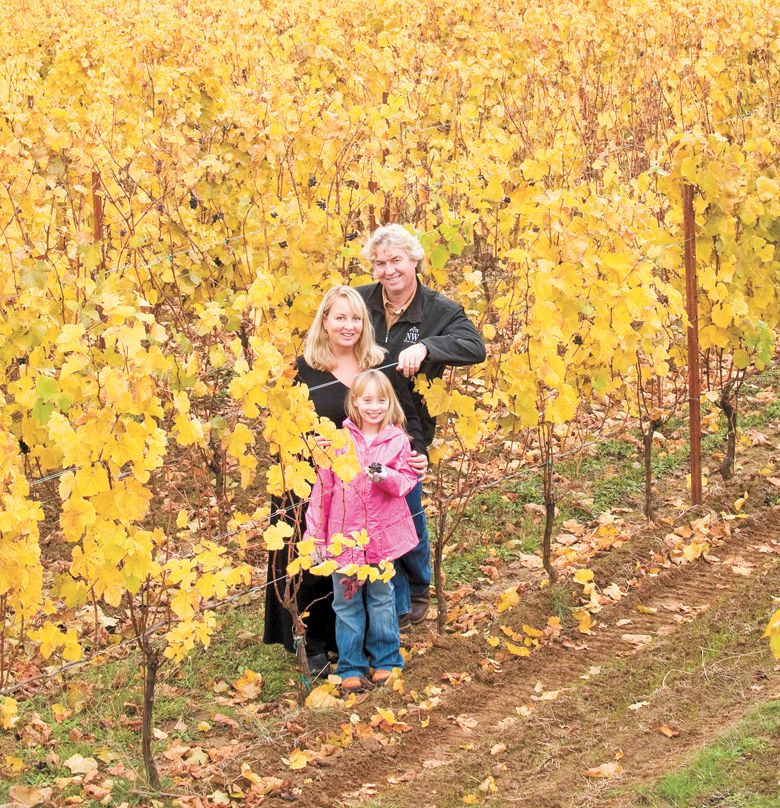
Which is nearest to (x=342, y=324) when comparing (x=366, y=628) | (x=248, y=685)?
(x=366, y=628)

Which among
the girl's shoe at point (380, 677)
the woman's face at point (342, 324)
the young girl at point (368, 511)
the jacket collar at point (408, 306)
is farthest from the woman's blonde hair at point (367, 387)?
the girl's shoe at point (380, 677)

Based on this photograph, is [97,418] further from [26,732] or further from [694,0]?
[694,0]

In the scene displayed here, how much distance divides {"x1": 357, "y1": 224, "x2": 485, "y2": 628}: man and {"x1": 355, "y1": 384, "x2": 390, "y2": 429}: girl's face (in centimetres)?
13

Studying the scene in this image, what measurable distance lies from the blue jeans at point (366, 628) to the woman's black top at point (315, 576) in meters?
0.12

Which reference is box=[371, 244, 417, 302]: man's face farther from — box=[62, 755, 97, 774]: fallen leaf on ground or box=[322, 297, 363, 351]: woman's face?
box=[62, 755, 97, 774]: fallen leaf on ground

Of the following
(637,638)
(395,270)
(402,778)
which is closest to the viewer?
(402,778)

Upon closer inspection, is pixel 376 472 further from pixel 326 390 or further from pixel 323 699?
pixel 323 699

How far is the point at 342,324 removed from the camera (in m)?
4.37

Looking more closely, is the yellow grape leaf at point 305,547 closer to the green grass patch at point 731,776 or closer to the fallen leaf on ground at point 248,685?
the fallen leaf on ground at point 248,685

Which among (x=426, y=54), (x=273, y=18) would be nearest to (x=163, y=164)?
(x=426, y=54)

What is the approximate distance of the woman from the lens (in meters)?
4.38

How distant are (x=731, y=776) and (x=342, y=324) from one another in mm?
1993

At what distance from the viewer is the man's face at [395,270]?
14.9 feet

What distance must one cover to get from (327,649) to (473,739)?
802 mm
